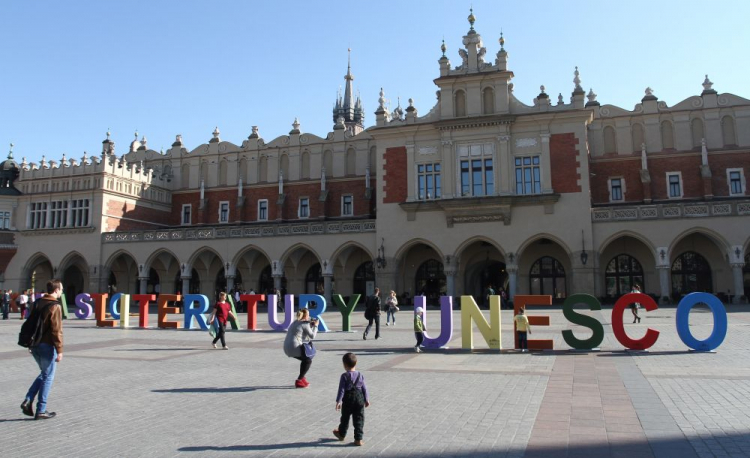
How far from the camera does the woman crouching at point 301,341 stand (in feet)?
34.3

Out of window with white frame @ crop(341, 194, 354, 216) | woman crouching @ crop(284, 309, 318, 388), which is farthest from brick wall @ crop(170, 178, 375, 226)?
A: woman crouching @ crop(284, 309, 318, 388)

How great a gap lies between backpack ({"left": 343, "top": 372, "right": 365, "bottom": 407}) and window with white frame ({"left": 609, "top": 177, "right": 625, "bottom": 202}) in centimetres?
3595

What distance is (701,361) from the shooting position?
41.4 feet

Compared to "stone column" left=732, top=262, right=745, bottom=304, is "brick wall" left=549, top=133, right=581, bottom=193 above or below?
above

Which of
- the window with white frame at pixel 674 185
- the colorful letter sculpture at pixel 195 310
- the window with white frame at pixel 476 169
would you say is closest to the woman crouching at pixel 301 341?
the colorful letter sculpture at pixel 195 310

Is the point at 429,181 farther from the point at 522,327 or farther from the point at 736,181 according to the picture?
the point at 522,327

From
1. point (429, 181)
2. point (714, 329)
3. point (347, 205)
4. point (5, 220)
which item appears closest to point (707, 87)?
point (429, 181)

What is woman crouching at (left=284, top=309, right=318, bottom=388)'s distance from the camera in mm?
10461

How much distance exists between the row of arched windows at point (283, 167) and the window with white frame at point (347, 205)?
1.82 m

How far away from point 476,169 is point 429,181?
2974 millimetres

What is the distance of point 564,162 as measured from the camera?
34.9 metres

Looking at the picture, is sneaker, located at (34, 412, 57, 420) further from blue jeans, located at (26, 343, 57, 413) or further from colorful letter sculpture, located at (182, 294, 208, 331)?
colorful letter sculpture, located at (182, 294, 208, 331)

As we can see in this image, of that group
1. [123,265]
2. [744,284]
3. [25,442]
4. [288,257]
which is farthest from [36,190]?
[744,284]

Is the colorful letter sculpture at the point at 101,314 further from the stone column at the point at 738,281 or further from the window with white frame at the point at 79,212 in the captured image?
the stone column at the point at 738,281
